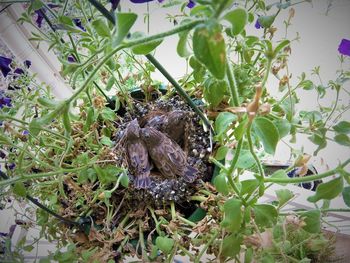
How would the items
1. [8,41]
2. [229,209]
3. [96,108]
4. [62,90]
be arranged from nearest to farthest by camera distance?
[229,209] < [96,108] < [8,41] < [62,90]

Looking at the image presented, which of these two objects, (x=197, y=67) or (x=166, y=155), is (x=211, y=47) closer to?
(x=197, y=67)

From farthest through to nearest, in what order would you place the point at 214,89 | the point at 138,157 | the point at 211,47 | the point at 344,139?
the point at 138,157, the point at 214,89, the point at 344,139, the point at 211,47

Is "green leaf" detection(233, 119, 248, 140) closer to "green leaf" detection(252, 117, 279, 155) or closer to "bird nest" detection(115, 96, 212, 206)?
"green leaf" detection(252, 117, 279, 155)

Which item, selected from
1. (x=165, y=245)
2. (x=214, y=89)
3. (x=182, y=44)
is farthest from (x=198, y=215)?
(x=182, y=44)

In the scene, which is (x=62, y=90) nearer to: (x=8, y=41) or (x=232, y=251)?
(x=8, y=41)

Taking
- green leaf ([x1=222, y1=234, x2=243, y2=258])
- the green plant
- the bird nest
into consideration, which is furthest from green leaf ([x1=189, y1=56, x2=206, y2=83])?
green leaf ([x1=222, y1=234, x2=243, y2=258])

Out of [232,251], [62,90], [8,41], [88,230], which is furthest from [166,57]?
[232,251]

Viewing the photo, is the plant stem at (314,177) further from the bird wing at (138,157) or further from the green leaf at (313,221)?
the bird wing at (138,157)
